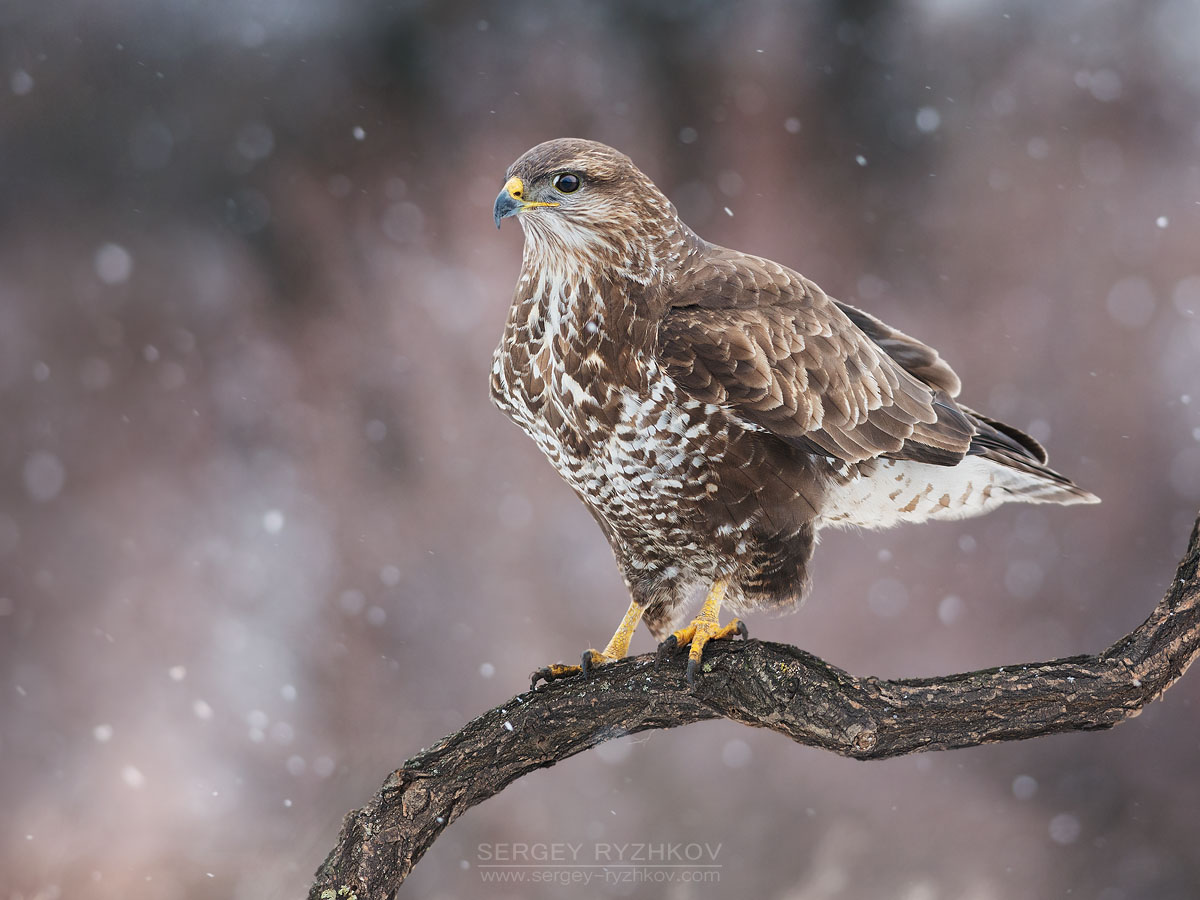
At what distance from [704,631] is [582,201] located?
1.14 meters

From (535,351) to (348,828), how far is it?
1.32 metres

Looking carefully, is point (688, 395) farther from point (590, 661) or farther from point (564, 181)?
point (590, 661)

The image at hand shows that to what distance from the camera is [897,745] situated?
2.36 metres

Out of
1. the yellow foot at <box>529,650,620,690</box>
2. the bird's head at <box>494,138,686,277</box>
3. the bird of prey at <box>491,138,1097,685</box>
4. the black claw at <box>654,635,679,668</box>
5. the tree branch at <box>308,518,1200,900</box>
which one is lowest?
the tree branch at <box>308,518,1200,900</box>

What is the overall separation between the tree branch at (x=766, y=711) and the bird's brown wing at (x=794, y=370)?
0.59m

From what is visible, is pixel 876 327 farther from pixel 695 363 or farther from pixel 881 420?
pixel 695 363

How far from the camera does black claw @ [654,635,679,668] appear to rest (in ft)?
8.46

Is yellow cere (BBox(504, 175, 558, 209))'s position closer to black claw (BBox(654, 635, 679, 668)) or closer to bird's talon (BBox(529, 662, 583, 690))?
black claw (BBox(654, 635, 679, 668))

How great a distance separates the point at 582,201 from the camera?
2.40 m

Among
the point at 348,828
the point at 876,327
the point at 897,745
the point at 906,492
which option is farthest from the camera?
the point at 876,327

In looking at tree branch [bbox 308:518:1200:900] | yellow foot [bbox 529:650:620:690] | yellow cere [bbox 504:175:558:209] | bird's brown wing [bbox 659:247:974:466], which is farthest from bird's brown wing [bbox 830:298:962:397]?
yellow foot [bbox 529:650:620:690]

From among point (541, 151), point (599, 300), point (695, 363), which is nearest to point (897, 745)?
point (695, 363)

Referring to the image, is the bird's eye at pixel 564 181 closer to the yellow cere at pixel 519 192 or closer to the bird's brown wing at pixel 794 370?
the yellow cere at pixel 519 192

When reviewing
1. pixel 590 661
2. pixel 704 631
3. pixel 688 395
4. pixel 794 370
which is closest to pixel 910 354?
pixel 794 370
